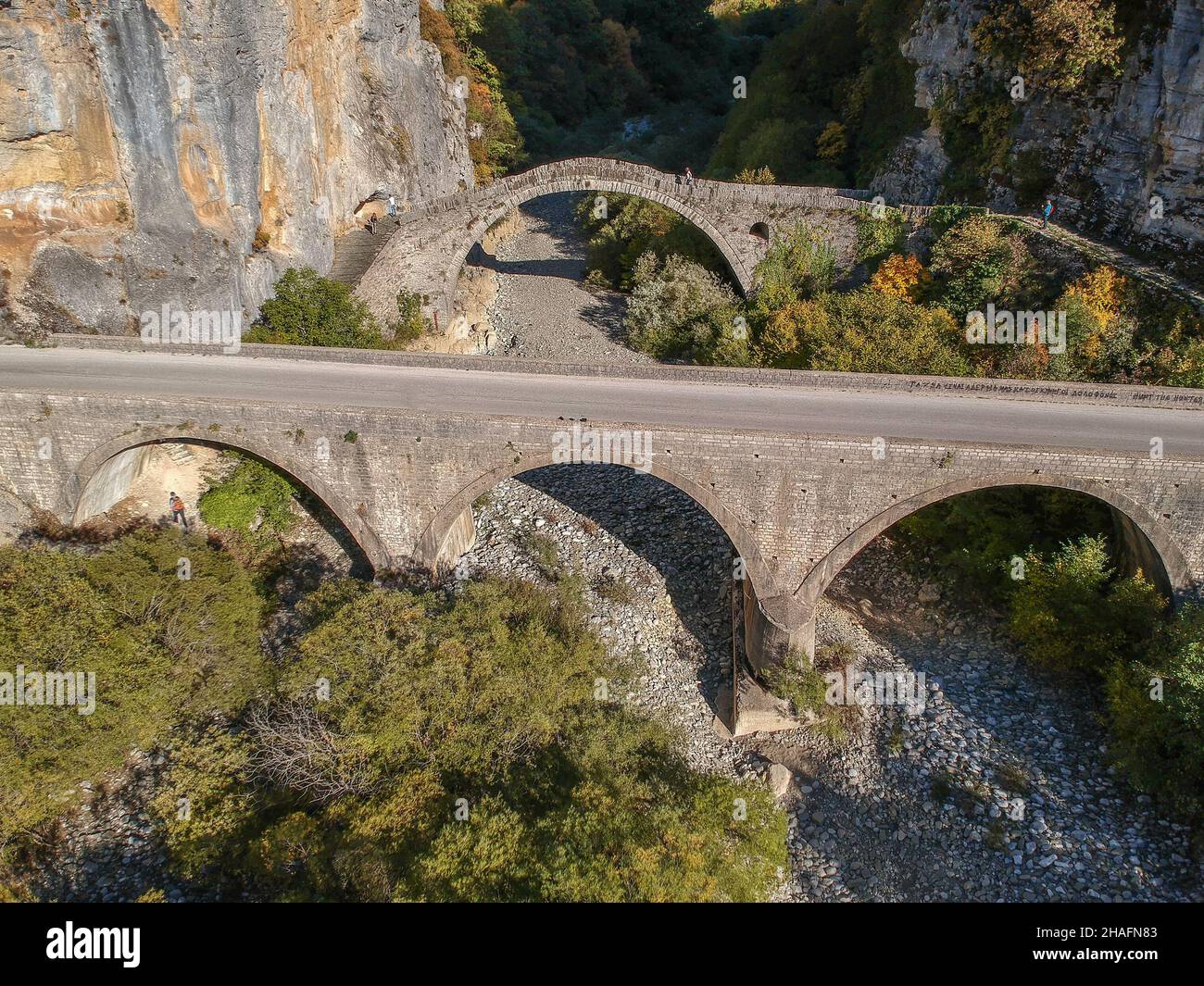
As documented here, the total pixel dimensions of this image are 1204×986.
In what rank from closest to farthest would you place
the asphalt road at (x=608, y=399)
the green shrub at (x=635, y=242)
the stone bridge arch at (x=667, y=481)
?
the stone bridge arch at (x=667, y=481) < the asphalt road at (x=608, y=399) < the green shrub at (x=635, y=242)

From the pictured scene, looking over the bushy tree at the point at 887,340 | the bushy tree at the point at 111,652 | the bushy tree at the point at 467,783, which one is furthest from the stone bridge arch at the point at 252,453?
the bushy tree at the point at 887,340

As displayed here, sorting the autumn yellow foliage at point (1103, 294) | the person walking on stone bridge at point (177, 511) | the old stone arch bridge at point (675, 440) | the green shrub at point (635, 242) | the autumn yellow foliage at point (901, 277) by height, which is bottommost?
the person walking on stone bridge at point (177, 511)

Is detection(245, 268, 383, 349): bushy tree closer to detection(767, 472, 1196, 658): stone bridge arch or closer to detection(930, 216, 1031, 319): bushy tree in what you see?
detection(767, 472, 1196, 658): stone bridge arch

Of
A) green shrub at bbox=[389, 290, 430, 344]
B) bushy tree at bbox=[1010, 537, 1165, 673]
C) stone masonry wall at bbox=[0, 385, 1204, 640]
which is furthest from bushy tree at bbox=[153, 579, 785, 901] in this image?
green shrub at bbox=[389, 290, 430, 344]

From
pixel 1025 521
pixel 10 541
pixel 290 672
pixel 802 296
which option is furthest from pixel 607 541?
pixel 10 541

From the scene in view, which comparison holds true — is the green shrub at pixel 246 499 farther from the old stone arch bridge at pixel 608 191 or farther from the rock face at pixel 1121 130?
the rock face at pixel 1121 130
